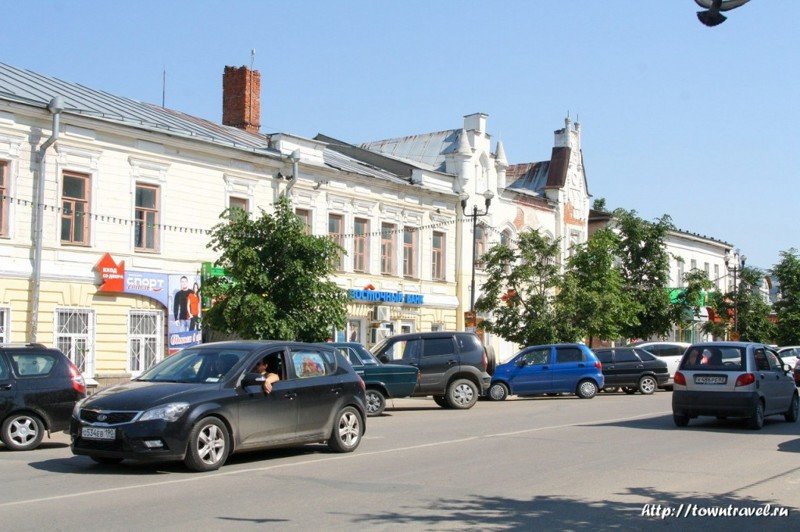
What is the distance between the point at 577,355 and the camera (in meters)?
29.4

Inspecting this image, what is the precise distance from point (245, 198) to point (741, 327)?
37.6 meters

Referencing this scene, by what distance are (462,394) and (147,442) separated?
14.6 m

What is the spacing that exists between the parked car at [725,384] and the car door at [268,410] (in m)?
8.48

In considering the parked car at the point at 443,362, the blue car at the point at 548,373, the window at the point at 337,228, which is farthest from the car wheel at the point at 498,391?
the window at the point at 337,228

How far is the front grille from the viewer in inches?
448

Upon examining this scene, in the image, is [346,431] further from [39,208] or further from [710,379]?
[39,208]

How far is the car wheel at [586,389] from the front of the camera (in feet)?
95.9

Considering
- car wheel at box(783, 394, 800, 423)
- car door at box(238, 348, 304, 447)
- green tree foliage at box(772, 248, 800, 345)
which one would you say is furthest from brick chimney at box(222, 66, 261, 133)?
green tree foliage at box(772, 248, 800, 345)

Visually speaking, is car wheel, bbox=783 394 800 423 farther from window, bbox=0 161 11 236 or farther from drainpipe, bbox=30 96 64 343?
window, bbox=0 161 11 236

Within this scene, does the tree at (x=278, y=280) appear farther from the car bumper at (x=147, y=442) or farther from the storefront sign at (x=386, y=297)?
the car bumper at (x=147, y=442)

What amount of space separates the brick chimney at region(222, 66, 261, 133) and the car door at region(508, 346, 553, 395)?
645 inches

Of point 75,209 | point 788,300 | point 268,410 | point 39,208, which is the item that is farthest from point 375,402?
point 788,300

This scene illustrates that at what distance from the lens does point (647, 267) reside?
47312 millimetres

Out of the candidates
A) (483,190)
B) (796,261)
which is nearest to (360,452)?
(483,190)
